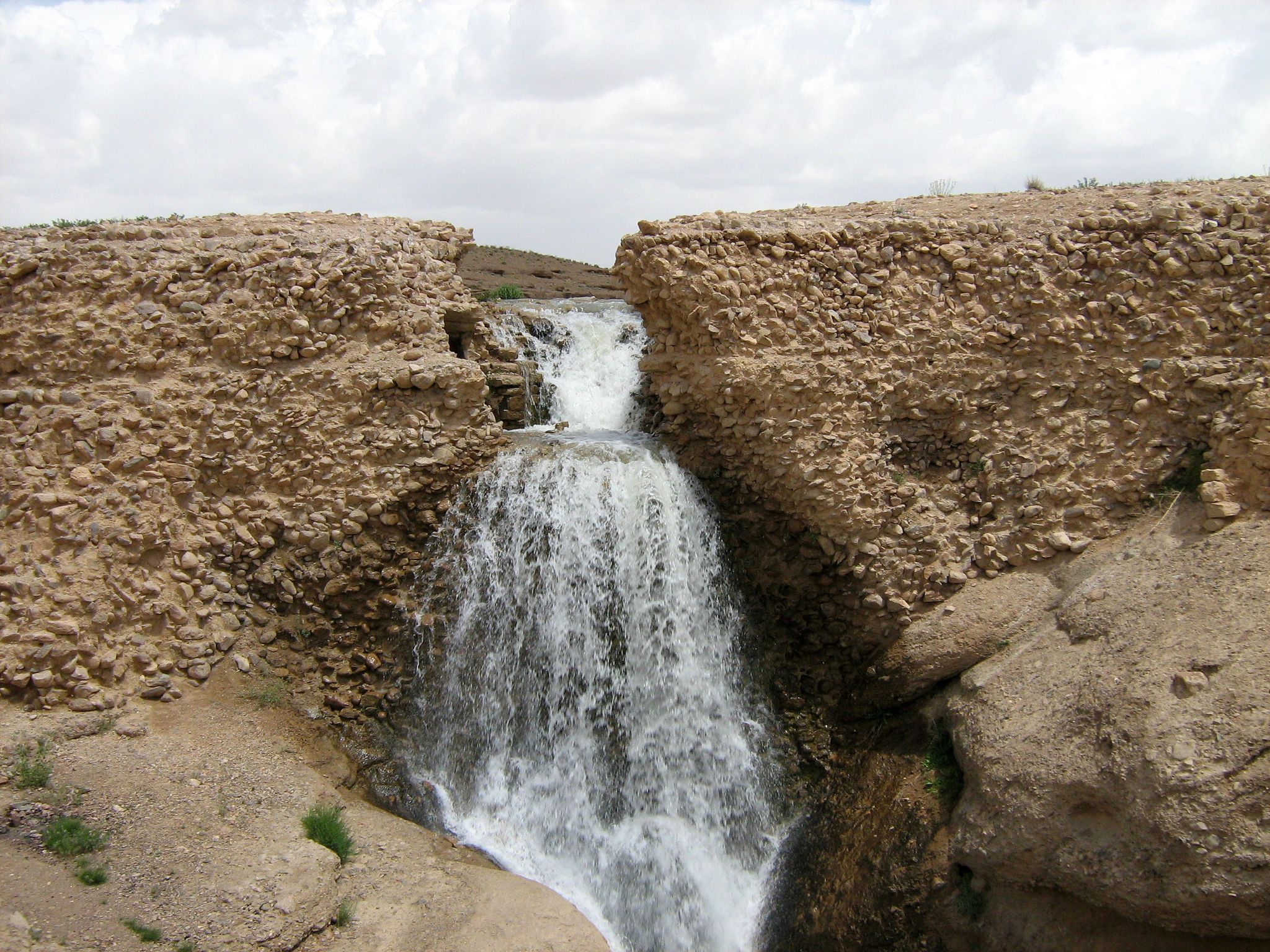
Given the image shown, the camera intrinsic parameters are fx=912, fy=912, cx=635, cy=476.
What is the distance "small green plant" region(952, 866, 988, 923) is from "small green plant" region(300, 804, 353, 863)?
4.36m

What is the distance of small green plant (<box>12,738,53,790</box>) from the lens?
6094 mm

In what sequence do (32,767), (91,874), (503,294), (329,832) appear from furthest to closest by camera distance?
(503,294) → (329,832) → (32,767) → (91,874)

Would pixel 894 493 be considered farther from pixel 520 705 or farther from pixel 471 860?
pixel 471 860

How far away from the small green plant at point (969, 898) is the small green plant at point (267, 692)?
18.1ft

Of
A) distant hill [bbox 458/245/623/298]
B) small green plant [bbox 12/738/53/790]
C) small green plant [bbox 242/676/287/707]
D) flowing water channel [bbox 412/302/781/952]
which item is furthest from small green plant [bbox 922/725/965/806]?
distant hill [bbox 458/245/623/298]

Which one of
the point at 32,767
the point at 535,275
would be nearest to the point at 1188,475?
the point at 32,767

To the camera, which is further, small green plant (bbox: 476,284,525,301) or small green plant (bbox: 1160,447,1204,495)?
small green plant (bbox: 476,284,525,301)

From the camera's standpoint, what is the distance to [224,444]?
808 cm

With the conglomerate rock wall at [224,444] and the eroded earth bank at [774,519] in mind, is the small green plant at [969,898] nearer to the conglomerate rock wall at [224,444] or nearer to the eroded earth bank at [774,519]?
the eroded earth bank at [774,519]

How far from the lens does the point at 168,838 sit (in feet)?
19.6

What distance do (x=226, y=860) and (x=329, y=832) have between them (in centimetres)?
69

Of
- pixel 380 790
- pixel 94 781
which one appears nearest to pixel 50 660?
pixel 94 781

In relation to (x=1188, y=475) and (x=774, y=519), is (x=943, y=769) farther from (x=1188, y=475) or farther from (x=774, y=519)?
(x=1188, y=475)

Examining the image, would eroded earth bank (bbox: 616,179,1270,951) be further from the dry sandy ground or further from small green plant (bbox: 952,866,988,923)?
the dry sandy ground
